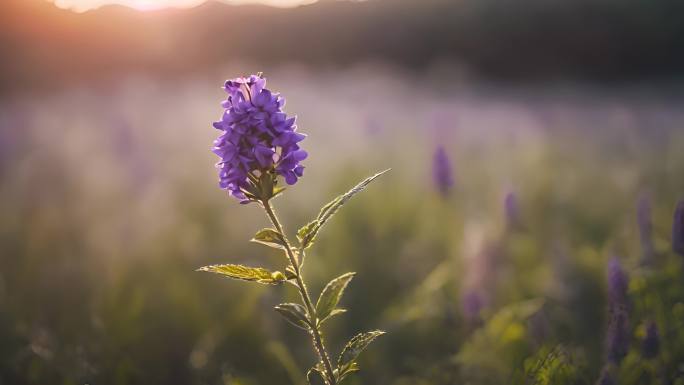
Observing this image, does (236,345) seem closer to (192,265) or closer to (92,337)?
(92,337)

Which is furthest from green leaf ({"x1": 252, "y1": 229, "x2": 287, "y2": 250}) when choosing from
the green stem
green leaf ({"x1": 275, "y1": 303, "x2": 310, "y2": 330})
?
green leaf ({"x1": 275, "y1": 303, "x2": 310, "y2": 330})

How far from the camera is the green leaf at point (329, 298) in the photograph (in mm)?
1418

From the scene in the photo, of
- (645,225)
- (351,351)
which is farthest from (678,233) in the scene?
(351,351)

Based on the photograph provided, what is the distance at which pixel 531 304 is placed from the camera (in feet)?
9.06

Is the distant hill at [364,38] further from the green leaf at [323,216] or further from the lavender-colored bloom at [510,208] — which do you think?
the green leaf at [323,216]

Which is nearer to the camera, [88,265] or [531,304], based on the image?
[531,304]

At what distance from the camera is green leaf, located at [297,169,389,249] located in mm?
1313

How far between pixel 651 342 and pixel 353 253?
7.87ft

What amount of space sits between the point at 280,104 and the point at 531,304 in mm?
1864

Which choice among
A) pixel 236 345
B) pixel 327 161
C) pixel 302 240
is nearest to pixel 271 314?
pixel 236 345

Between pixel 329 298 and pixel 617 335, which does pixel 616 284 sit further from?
pixel 329 298

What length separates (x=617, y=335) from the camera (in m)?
1.93

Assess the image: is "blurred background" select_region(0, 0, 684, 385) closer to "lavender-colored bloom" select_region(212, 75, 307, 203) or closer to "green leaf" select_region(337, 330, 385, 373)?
"green leaf" select_region(337, 330, 385, 373)

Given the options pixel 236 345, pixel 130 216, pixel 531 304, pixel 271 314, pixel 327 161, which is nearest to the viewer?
pixel 531 304
